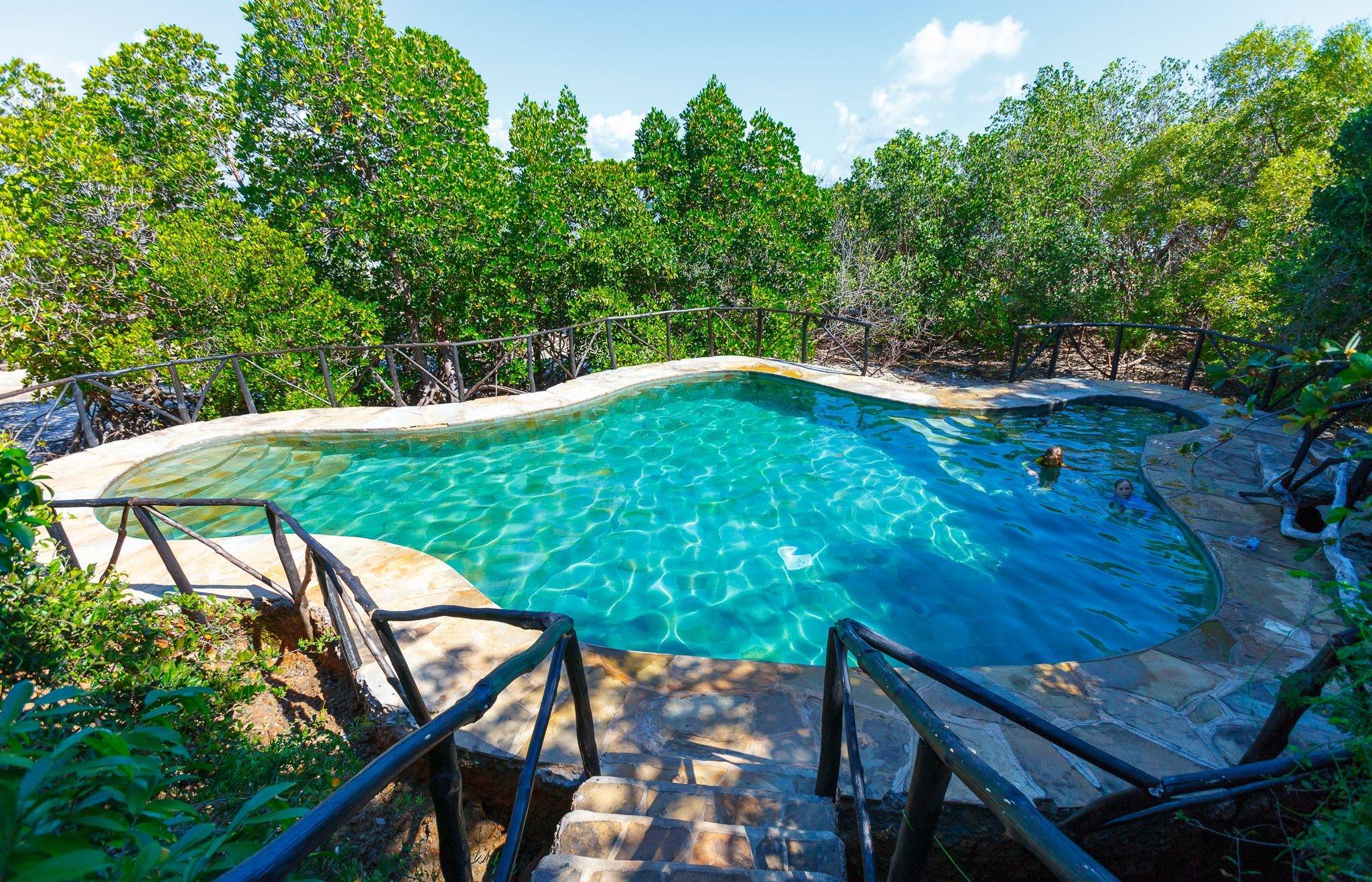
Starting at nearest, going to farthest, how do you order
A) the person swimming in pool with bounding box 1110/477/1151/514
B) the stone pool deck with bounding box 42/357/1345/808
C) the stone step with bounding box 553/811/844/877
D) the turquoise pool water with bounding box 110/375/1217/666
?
the stone step with bounding box 553/811/844/877, the stone pool deck with bounding box 42/357/1345/808, the turquoise pool water with bounding box 110/375/1217/666, the person swimming in pool with bounding box 1110/477/1151/514

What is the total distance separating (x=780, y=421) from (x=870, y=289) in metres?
8.72

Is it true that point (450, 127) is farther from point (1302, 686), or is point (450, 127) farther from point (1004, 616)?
point (1302, 686)

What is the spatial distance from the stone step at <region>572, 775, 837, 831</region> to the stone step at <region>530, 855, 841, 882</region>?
0.32 metres

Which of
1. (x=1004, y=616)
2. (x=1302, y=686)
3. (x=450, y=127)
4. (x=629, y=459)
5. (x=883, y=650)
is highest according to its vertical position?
(x=450, y=127)

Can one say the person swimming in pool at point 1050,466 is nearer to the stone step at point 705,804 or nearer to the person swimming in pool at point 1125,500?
the person swimming in pool at point 1125,500

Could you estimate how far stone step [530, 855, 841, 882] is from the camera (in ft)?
6.44

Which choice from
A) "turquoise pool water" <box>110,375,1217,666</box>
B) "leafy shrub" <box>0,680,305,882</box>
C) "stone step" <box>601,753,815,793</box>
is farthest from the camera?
"turquoise pool water" <box>110,375,1217,666</box>

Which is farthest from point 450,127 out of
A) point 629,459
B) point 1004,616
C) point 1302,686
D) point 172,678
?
point 1302,686

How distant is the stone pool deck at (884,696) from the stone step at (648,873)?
2.42 ft

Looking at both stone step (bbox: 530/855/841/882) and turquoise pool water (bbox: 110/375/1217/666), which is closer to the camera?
stone step (bbox: 530/855/841/882)

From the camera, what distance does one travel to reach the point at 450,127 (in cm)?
1167

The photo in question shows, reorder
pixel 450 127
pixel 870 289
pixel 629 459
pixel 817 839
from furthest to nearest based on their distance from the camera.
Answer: pixel 870 289 < pixel 450 127 < pixel 629 459 < pixel 817 839

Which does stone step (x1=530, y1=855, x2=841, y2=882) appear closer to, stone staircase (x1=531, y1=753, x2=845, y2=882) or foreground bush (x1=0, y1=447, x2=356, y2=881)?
stone staircase (x1=531, y1=753, x2=845, y2=882)

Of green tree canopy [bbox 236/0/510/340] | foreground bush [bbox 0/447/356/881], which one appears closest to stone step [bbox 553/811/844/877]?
foreground bush [bbox 0/447/356/881]
